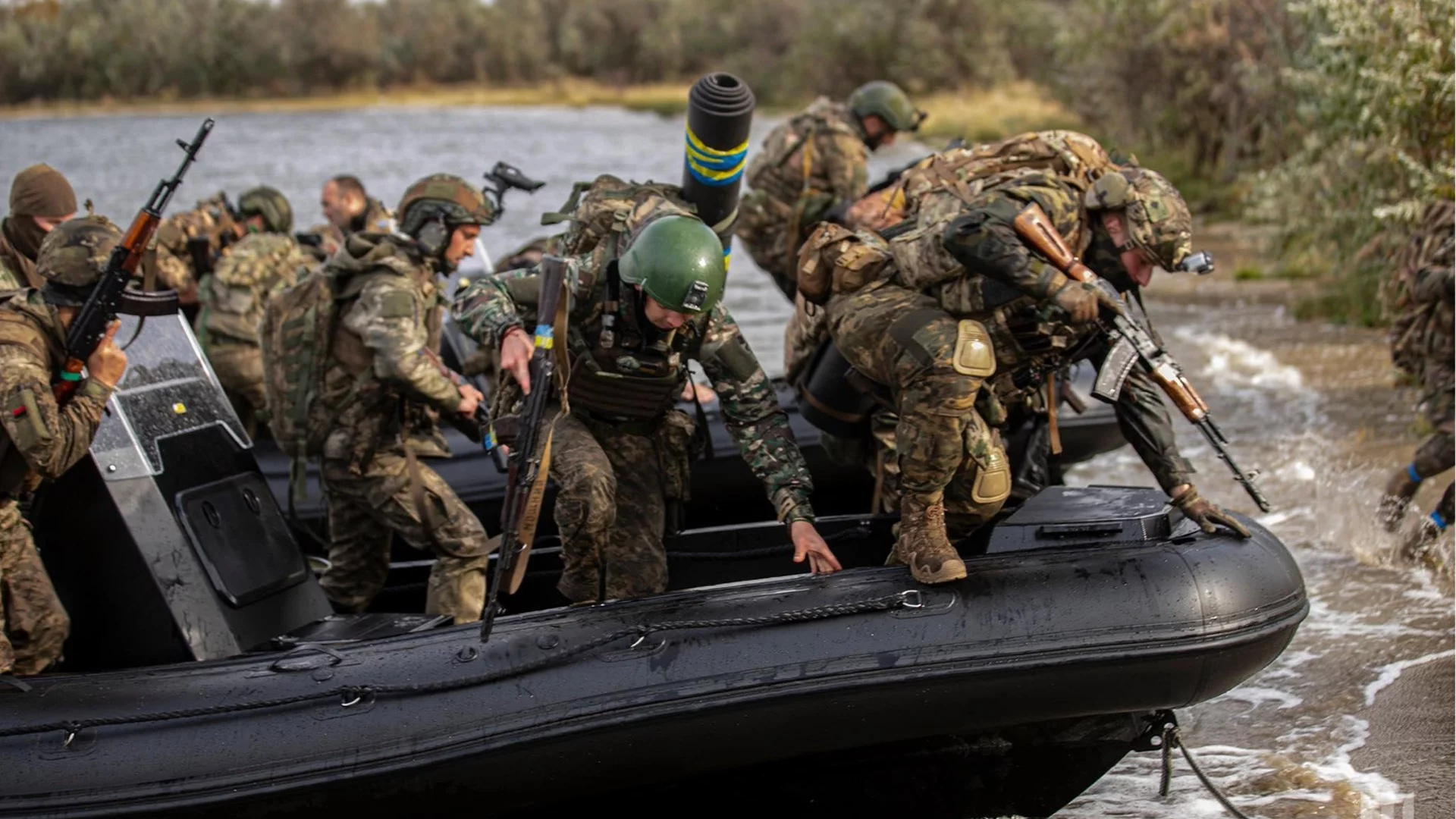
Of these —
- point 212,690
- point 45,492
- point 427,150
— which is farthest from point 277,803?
point 427,150

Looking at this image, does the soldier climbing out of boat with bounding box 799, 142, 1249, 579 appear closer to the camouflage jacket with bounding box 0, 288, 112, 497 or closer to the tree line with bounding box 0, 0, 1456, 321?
the camouflage jacket with bounding box 0, 288, 112, 497

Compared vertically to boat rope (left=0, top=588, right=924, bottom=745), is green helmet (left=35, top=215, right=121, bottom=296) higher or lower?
higher

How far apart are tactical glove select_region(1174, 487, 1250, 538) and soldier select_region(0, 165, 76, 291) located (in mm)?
3429

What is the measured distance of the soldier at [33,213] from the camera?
15.7 ft

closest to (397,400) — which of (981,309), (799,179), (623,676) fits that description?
(623,676)

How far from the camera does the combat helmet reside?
13.9 ft

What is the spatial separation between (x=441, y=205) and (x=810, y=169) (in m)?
2.70

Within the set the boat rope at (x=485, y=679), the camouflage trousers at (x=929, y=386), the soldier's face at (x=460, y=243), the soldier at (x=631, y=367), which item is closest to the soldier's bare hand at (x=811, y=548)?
the soldier at (x=631, y=367)

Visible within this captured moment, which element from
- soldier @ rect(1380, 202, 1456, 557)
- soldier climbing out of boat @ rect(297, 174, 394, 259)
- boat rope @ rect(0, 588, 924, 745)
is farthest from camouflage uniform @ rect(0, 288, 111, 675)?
soldier @ rect(1380, 202, 1456, 557)

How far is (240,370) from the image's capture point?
7.12m

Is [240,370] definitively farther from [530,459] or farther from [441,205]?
[530,459]

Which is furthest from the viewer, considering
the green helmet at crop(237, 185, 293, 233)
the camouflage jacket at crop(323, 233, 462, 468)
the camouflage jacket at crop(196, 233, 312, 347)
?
the green helmet at crop(237, 185, 293, 233)

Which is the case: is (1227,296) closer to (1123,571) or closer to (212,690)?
(1123,571)

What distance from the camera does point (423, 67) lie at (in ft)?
176
